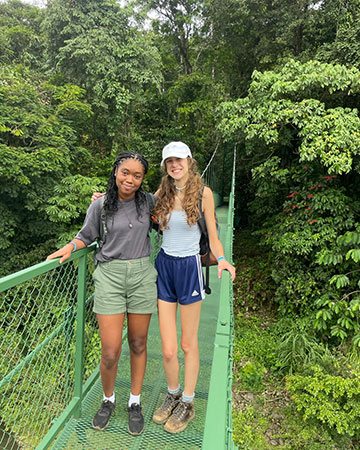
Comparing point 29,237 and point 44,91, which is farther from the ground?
point 44,91

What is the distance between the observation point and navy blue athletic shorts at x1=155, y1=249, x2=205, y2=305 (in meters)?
1.14

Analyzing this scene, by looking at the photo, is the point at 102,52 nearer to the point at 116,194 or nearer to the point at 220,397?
the point at 116,194

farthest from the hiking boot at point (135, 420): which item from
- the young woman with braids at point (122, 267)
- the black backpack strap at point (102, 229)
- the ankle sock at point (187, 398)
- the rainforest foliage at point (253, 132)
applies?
the rainforest foliage at point (253, 132)

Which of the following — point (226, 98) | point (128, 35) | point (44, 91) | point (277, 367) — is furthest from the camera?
point (226, 98)

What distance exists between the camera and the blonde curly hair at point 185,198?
3.66 ft

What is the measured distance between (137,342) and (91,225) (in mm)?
458

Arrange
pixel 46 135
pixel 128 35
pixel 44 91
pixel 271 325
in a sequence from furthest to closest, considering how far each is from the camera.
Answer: pixel 128 35
pixel 44 91
pixel 46 135
pixel 271 325

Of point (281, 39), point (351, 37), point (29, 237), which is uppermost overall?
point (281, 39)

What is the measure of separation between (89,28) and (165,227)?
561cm

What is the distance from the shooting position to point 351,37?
3.77 meters

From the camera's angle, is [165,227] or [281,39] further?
[281,39]

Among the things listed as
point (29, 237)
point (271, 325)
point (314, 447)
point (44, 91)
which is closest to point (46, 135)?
point (44, 91)

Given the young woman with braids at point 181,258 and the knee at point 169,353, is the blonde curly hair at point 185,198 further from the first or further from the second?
the knee at point 169,353

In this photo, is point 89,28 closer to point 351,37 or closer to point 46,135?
point 46,135
